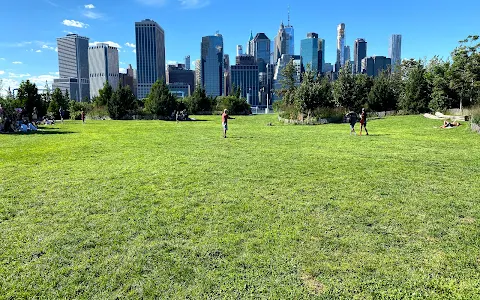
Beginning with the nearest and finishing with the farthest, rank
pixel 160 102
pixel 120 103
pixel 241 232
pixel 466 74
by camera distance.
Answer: pixel 241 232 → pixel 466 74 → pixel 160 102 → pixel 120 103

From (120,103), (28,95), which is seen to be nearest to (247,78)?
(120,103)

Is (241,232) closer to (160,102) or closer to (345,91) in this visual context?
(345,91)

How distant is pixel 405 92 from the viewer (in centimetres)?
3850

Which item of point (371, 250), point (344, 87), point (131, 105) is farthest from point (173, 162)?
point (131, 105)

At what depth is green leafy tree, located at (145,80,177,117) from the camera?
4394 centimetres

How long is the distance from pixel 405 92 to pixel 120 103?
3706 cm

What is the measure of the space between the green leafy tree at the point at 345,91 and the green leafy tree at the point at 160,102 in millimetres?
22128

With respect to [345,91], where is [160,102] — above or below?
below

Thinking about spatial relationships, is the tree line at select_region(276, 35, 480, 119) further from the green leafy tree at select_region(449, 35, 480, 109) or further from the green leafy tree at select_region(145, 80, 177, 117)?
the green leafy tree at select_region(145, 80, 177, 117)

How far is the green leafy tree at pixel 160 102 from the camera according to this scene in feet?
144

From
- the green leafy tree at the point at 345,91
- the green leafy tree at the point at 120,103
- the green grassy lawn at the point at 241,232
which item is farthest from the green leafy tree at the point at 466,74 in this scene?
the green leafy tree at the point at 120,103

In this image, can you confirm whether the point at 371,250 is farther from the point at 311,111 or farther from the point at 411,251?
the point at 311,111

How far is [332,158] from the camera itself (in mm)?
11031

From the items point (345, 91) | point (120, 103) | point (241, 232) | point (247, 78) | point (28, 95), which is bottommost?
point (241, 232)
